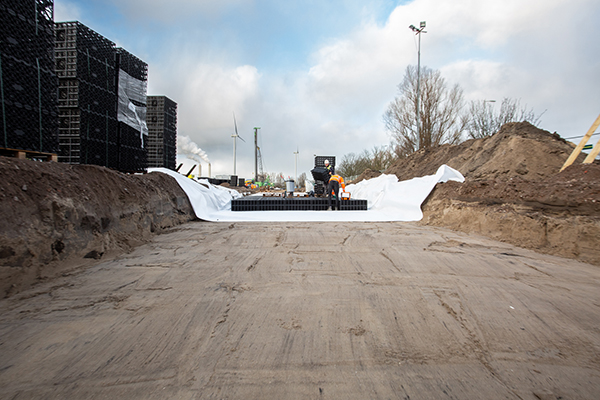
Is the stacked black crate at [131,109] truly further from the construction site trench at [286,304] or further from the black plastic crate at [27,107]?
the construction site trench at [286,304]

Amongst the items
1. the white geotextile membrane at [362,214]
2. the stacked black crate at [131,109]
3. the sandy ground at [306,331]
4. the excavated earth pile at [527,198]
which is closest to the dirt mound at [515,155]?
the excavated earth pile at [527,198]

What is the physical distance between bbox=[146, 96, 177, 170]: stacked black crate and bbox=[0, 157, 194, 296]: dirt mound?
27.3 ft

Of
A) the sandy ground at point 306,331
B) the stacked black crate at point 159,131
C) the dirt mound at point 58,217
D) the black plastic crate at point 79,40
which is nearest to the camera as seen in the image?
the sandy ground at point 306,331

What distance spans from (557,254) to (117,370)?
18.1 ft

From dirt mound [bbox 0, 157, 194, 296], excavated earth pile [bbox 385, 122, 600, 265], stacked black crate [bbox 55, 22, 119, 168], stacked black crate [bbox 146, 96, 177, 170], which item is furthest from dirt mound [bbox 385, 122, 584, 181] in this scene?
stacked black crate [bbox 146, 96, 177, 170]

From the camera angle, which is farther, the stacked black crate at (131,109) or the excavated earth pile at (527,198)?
the stacked black crate at (131,109)

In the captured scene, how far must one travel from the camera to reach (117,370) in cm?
171

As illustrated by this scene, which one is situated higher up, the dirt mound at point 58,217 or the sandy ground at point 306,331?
the dirt mound at point 58,217

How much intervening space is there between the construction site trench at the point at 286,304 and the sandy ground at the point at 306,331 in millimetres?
12

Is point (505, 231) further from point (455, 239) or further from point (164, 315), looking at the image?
point (164, 315)

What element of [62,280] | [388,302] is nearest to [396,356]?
[388,302]

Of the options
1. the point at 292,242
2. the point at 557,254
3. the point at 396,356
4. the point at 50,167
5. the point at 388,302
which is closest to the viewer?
the point at 396,356

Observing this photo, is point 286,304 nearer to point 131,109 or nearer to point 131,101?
point 131,109

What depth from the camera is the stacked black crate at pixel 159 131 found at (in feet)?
42.3
